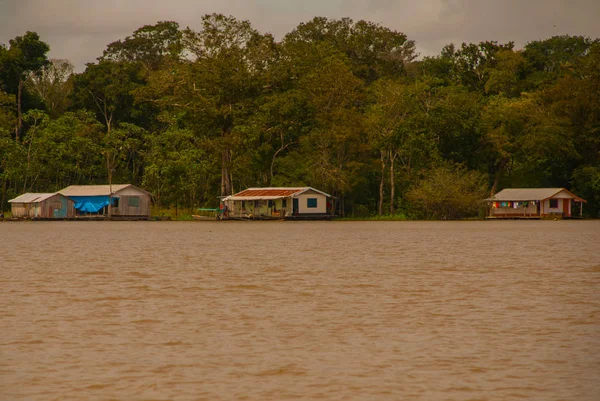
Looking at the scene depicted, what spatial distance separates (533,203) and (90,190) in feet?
147

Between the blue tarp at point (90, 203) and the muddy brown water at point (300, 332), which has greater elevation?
the blue tarp at point (90, 203)

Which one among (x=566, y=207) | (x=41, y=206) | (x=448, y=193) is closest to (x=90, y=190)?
(x=41, y=206)

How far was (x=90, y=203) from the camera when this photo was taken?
87375 millimetres

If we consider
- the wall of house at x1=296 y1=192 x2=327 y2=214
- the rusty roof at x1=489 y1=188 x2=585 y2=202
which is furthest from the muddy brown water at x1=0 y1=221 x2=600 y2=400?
the rusty roof at x1=489 y1=188 x2=585 y2=202

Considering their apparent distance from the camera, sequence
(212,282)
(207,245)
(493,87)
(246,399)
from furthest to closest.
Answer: (493,87) → (207,245) → (212,282) → (246,399)

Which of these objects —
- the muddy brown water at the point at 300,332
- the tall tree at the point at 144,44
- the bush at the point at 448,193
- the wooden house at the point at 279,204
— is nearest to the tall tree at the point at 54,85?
the tall tree at the point at 144,44

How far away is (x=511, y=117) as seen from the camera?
83750mm

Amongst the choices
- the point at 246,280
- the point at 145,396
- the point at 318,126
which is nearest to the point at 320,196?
the point at 318,126

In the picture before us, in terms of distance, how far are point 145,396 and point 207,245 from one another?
30213 millimetres

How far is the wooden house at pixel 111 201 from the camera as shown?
86.5 m

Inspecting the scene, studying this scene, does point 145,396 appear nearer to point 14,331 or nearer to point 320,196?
point 14,331

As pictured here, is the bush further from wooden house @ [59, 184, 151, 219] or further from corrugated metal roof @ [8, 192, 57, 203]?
corrugated metal roof @ [8, 192, 57, 203]

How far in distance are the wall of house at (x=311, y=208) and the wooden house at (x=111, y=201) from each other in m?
16.1

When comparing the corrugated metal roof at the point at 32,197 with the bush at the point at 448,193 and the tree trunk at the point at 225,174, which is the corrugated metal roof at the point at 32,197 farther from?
the bush at the point at 448,193
